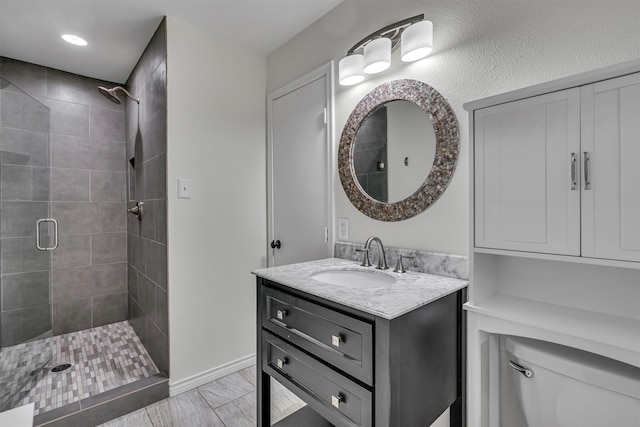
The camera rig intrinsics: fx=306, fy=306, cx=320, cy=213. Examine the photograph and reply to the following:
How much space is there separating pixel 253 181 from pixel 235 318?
3.32 feet

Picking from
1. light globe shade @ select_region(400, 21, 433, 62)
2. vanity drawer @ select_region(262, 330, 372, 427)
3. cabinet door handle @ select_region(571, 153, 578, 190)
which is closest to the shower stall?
vanity drawer @ select_region(262, 330, 372, 427)

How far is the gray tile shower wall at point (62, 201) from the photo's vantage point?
2.00 meters

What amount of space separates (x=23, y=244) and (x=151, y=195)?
88 cm

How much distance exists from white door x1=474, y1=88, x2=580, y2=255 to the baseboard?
1901 mm

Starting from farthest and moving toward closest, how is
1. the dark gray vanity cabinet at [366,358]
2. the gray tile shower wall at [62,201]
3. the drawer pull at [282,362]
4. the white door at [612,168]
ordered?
the gray tile shower wall at [62,201] → the drawer pull at [282,362] → the dark gray vanity cabinet at [366,358] → the white door at [612,168]

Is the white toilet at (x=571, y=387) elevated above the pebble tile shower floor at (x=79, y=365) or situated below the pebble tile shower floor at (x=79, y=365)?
above

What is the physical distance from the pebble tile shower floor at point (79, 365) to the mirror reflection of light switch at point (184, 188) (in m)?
1.19

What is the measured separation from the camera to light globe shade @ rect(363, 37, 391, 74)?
145 cm

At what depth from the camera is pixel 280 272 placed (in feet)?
4.59

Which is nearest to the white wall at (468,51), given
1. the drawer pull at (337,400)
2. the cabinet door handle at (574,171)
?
the cabinet door handle at (574,171)

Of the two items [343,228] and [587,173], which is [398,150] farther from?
[587,173]

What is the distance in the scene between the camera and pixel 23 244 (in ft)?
6.75

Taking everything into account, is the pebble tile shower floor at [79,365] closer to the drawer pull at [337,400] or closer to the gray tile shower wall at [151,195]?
the gray tile shower wall at [151,195]

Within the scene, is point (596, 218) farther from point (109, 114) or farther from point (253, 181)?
point (109, 114)
